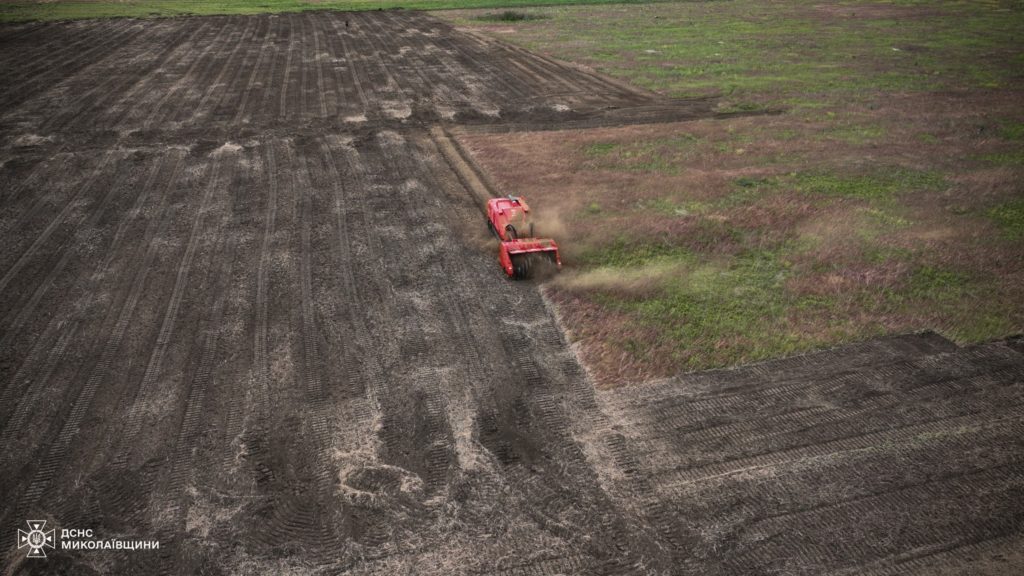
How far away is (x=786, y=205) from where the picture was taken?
16.8 meters

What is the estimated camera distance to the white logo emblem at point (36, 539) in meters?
7.58

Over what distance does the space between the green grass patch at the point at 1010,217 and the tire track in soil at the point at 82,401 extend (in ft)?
63.6

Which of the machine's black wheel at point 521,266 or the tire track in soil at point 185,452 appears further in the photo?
the machine's black wheel at point 521,266

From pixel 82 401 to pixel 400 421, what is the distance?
5.05m

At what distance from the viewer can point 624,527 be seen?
800cm

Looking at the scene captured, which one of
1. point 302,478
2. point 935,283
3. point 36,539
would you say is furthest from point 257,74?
point 935,283

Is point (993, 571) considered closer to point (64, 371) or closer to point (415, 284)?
point (415, 284)

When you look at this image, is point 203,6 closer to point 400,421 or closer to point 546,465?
→ point 400,421

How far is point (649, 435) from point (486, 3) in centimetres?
5097

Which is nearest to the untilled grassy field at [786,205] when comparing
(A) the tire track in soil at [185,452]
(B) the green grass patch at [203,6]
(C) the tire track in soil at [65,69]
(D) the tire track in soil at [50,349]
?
(A) the tire track in soil at [185,452]

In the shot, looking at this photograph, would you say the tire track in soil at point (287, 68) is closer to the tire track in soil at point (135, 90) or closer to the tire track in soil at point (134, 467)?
the tire track in soil at point (135, 90)

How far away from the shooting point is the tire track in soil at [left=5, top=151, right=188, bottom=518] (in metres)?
8.39

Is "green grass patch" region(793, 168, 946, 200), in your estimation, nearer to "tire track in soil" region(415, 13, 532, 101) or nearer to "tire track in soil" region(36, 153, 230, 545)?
"tire track in soil" region(415, 13, 532, 101)

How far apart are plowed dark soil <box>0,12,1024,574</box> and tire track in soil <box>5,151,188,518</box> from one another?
0.04 m
